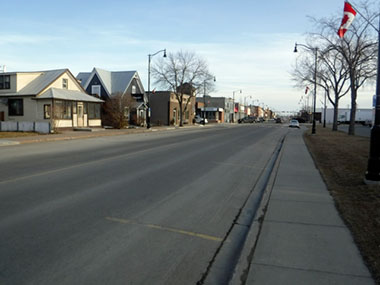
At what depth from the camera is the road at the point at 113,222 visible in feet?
13.0

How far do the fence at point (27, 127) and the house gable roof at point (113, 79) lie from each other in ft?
64.5

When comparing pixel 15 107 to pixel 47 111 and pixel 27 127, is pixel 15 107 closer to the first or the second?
pixel 47 111

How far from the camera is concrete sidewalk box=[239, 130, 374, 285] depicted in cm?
380

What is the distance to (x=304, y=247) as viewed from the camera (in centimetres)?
464

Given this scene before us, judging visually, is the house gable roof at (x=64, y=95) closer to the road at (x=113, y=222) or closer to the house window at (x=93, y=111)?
the house window at (x=93, y=111)

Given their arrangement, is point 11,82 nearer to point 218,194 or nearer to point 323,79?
point 218,194

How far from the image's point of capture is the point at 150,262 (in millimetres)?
4191

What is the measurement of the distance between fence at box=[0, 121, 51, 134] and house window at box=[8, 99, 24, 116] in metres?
5.18

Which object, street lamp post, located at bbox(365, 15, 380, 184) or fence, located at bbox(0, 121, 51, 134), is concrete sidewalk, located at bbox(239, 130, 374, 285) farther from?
fence, located at bbox(0, 121, 51, 134)

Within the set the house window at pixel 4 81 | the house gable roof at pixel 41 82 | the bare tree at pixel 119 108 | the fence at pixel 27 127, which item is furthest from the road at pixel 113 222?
the bare tree at pixel 119 108

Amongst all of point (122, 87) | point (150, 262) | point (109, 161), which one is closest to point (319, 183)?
point (150, 262)

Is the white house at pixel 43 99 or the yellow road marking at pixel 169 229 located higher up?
the white house at pixel 43 99

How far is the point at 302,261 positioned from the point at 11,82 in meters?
36.8

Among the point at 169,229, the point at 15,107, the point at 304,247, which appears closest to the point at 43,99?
the point at 15,107
